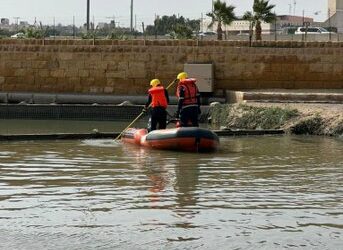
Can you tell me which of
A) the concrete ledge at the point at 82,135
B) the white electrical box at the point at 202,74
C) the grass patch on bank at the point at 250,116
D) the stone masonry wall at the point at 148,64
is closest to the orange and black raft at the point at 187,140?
the concrete ledge at the point at 82,135

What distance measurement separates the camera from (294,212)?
33.7ft

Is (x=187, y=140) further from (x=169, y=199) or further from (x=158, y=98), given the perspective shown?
(x=169, y=199)

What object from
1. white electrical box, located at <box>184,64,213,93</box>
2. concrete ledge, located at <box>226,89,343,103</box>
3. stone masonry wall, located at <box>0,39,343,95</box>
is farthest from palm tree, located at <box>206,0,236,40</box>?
concrete ledge, located at <box>226,89,343,103</box>

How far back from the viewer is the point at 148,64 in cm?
2869

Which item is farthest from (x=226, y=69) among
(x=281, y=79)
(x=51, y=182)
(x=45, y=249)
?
(x=45, y=249)

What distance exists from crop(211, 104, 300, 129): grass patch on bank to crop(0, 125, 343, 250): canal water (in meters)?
4.62

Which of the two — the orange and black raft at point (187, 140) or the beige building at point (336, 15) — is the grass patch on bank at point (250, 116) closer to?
the orange and black raft at point (187, 140)

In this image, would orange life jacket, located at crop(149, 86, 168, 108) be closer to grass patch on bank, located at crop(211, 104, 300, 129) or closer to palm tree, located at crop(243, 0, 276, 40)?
grass patch on bank, located at crop(211, 104, 300, 129)

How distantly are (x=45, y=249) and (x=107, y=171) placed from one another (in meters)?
5.41

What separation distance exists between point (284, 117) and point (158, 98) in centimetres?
508

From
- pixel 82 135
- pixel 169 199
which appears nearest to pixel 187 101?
pixel 82 135

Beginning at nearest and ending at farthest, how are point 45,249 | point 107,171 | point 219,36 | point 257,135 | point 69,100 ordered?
point 45,249, point 107,171, point 257,135, point 69,100, point 219,36

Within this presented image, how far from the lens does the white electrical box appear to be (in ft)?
89.7

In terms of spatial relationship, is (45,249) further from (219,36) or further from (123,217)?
(219,36)
